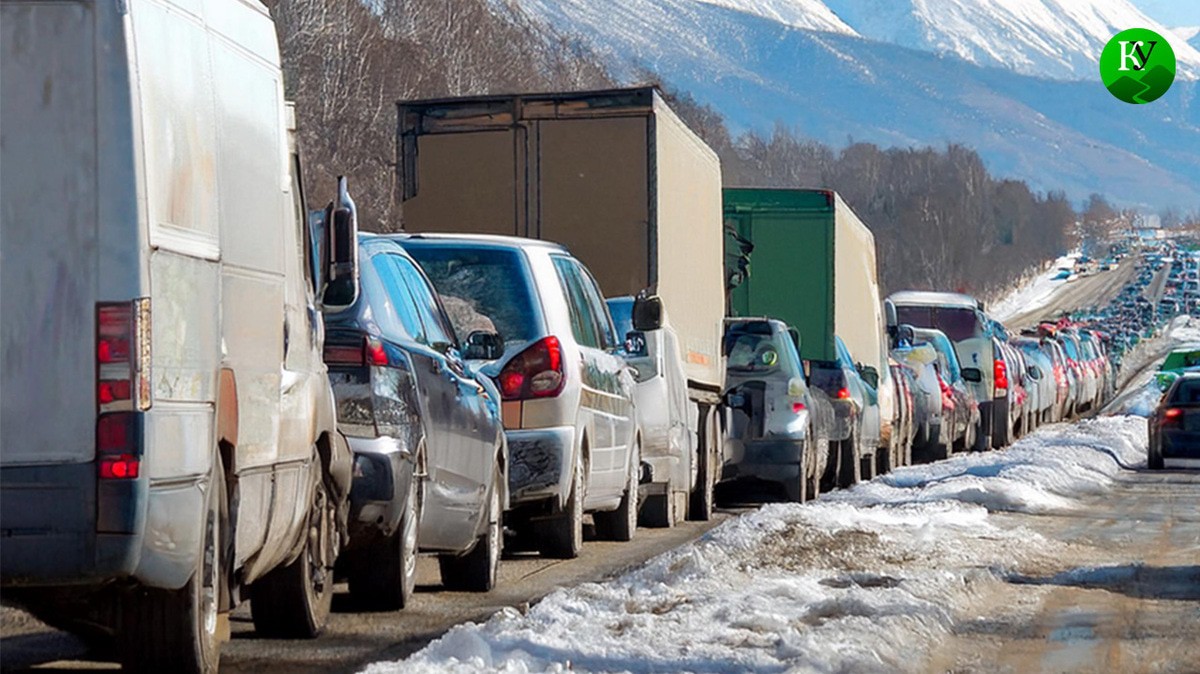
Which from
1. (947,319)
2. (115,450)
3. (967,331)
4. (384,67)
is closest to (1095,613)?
(115,450)

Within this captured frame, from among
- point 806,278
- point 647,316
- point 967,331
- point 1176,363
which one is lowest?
point 1176,363

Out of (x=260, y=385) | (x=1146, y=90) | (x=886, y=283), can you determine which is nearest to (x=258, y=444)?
(x=260, y=385)

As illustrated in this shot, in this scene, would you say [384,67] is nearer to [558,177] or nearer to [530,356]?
[558,177]

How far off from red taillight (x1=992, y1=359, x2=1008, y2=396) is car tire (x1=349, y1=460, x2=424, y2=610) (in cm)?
3226

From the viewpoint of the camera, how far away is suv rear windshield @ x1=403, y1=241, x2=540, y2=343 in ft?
44.4

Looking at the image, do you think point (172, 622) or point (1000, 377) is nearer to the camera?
point (172, 622)

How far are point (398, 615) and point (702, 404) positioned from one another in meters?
9.32

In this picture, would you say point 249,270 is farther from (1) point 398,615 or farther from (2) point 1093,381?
(2) point 1093,381

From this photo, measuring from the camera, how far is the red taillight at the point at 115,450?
6770 millimetres

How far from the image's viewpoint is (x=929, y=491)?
2075 cm

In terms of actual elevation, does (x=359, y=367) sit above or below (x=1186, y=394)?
above

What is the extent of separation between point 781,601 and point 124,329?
14.1ft

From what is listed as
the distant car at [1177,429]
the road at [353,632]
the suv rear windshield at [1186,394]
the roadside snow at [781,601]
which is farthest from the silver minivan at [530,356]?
the suv rear windshield at [1186,394]

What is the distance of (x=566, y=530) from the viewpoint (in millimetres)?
14203
